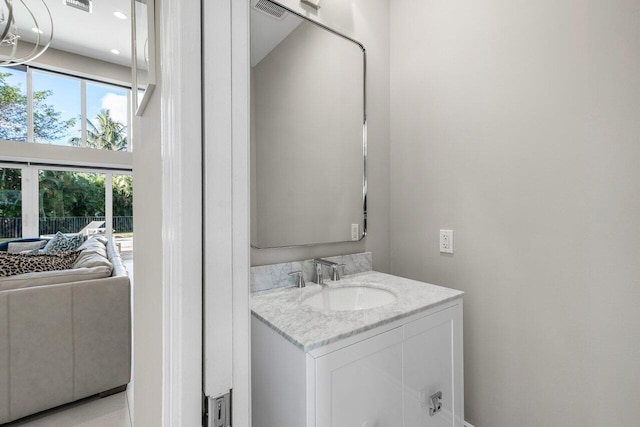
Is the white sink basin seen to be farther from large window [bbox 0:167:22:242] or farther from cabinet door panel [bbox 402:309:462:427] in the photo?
large window [bbox 0:167:22:242]

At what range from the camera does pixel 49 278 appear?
186cm

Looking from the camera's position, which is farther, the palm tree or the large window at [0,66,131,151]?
the palm tree

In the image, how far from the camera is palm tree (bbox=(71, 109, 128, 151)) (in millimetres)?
5137

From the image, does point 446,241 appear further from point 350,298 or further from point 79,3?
point 79,3

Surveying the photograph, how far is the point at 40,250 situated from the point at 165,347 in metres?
4.68

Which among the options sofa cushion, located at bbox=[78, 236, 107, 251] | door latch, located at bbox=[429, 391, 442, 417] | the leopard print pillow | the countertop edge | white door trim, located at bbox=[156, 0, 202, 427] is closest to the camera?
white door trim, located at bbox=[156, 0, 202, 427]

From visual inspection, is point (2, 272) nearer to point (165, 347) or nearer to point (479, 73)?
point (165, 347)

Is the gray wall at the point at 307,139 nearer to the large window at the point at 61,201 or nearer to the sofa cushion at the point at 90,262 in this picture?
the sofa cushion at the point at 90,262

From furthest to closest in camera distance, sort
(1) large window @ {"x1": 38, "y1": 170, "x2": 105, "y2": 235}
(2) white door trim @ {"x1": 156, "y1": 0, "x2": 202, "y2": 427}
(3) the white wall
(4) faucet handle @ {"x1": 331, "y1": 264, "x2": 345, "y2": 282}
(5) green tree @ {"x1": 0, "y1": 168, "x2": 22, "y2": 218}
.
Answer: (1) large window @ {"x1": 38, "y1": 170, "x2": 105, "y2": 235} < (5) green tree @ {"x1": 0, "y1": 168, "x2": 22, "y2": 218} < (4) faucet handle @ {"x1": 331, "y1": 264, "x2": 345, "y2": 282} < (3) the white wall < (2) white door trim @ {"x1": 156, "y1": 0, "x2": 202, "y2": 427}

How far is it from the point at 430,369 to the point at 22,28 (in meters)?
5.91

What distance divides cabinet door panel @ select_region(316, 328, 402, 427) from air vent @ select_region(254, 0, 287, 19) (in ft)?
4.71

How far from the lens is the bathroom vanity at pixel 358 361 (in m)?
0.86

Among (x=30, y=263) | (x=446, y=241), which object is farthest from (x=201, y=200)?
(x=30, y=263)

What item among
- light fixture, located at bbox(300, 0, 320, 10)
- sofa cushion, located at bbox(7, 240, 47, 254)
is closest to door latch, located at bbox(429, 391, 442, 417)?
light fixture, located at bbox(300, 0, 320, 10)
